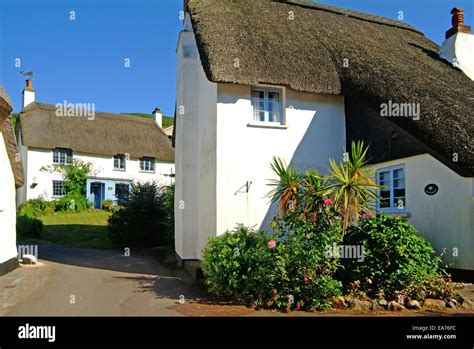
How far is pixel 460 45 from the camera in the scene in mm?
13547

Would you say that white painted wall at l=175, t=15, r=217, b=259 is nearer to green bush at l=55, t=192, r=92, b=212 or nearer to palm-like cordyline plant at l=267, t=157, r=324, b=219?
palm-like cordyline plant at l=267, t=157, r=324, b=219

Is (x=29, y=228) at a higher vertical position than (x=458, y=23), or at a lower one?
lower

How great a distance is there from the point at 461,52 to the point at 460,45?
9.7 inches

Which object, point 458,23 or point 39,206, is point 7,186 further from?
point 39,206

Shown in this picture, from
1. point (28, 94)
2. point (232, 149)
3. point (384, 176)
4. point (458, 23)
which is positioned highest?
point (28, 94)

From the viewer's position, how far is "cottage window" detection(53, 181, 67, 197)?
2992 cm

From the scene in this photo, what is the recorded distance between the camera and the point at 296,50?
38.0ft

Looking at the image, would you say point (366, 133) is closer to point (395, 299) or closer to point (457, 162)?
A: point (457, 162)

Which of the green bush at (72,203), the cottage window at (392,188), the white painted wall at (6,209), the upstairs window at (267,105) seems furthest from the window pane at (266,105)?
the green bush at (72,203)

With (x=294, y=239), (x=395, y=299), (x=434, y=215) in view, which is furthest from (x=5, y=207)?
(x=434, y=215)

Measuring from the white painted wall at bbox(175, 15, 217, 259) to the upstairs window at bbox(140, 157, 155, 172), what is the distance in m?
21.4

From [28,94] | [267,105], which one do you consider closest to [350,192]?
[267,105]

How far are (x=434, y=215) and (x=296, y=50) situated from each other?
6.04 m

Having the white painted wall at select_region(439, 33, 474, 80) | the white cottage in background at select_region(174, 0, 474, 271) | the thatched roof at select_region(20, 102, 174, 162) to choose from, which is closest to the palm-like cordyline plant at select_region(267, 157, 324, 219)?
the white cottage in background at select_region(174, 0, 474, 271)
